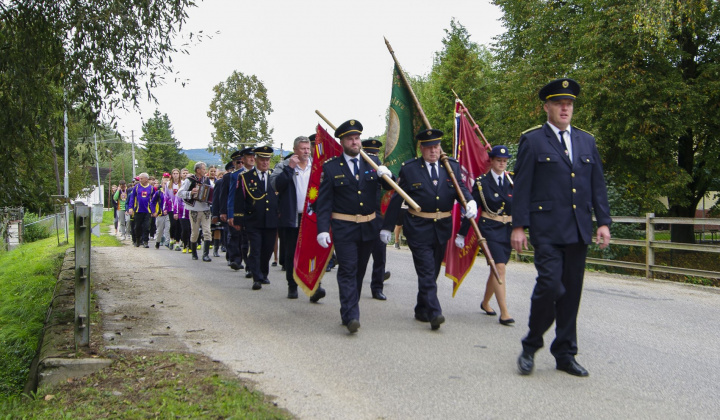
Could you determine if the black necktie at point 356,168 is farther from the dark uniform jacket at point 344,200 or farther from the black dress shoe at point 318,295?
the black dress shoe at point 318,295

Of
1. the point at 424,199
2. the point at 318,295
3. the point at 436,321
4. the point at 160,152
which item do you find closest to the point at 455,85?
the point at 318,295

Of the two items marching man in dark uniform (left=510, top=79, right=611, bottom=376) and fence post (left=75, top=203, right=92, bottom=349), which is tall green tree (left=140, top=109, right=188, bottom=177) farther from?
marching man in dark uniform (left=510, top=79, right=611, bottom=376)

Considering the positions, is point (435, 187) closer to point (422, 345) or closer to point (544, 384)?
point (422, 345)

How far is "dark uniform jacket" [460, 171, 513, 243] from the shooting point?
7.67 meters

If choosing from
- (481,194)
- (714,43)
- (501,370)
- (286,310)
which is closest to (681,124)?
(714,43)

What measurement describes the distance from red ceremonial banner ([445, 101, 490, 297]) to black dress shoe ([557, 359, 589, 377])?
2937 mm

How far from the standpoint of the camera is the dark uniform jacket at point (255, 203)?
1041cm

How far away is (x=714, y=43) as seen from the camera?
70.6 feet

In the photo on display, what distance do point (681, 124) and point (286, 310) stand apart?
1557cm

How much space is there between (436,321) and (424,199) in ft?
4.27

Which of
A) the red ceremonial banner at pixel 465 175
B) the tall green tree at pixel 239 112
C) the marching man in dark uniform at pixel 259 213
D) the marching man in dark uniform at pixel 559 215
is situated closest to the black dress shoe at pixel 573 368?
the marching man in dark uniform at pixel 559 215

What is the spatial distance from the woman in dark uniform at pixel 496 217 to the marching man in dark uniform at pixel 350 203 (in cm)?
112

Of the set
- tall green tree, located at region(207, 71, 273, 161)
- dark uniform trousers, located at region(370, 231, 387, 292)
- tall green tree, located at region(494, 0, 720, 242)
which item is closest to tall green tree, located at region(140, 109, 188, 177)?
tall green tree, located at region(207, 71, 273, 161)

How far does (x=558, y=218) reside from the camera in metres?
5.25
